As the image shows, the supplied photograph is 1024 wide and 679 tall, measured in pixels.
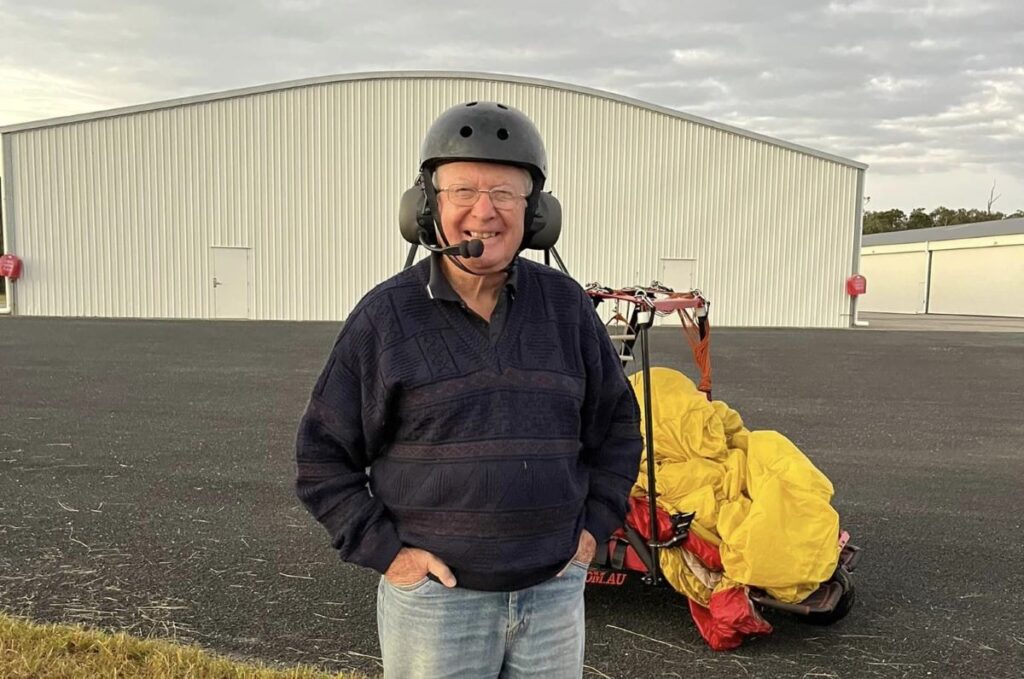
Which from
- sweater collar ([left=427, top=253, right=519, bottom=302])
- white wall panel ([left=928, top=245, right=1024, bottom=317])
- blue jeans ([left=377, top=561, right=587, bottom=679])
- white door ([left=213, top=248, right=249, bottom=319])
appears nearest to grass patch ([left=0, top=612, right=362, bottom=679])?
blue jeans ([left=377, top=561, right=587, bottom=679])

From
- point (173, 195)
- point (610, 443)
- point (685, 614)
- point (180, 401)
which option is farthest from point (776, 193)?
point (610, 443)

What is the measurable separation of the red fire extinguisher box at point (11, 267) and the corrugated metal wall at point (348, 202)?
0.40m

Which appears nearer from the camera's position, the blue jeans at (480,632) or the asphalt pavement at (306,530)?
the blue jeans at (480,632)

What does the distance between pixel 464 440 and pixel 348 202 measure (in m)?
24.7

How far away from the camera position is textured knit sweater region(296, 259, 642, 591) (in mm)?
1693

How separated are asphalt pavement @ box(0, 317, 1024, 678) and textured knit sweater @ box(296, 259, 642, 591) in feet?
5.94

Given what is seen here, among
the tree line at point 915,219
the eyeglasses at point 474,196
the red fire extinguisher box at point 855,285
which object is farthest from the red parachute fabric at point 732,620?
the tree line at point 915,219

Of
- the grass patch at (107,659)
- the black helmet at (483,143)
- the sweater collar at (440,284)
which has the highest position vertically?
the black helmet at (483,143)

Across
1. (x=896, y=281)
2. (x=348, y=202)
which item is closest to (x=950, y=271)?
(x=896, y=281)

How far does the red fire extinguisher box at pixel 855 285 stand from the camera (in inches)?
1057

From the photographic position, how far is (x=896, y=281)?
46625 millimetres

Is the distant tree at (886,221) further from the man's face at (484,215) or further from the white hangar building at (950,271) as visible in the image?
the man's face at (484,215)

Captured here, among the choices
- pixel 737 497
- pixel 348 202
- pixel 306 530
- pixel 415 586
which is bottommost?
pixel 306 530

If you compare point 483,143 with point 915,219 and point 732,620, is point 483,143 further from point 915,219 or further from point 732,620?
point 915,219
